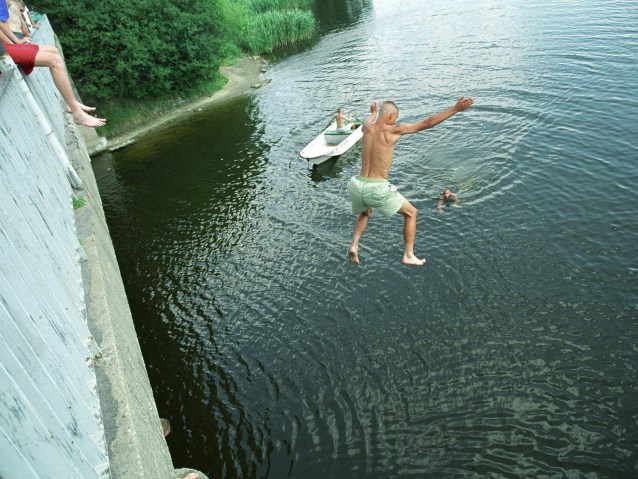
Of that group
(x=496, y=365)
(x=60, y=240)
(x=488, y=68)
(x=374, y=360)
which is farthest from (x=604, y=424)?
(x=488, y=68)

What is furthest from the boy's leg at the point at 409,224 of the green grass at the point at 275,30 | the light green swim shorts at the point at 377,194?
the green grass at the point at 275,30

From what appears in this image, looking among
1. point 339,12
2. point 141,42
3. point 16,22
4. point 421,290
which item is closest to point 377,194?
point 421,290

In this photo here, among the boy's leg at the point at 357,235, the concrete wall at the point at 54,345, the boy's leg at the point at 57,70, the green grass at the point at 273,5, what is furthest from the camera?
the green grass at the point at 273,5

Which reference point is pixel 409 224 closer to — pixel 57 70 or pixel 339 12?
pixel 57 70

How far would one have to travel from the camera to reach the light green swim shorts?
9.75 metres

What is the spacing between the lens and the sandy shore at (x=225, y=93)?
29.8 metres

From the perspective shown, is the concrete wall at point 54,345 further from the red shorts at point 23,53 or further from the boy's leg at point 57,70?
the boy's leg at point 57,70

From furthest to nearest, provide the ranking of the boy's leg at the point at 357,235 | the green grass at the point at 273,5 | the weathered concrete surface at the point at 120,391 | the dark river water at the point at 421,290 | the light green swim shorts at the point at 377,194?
the green grass at the point at 273,5, the boy's leg at the point at 357,235, the light green swim shorts at the point at 377,194, the dark river water at the point at 421,290, the weathered concrete surface at the point at 120,391

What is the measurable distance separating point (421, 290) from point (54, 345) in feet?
30.6

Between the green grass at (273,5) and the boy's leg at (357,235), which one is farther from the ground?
the green grass at (273,5)

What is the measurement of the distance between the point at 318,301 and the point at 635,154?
1187 centimetres

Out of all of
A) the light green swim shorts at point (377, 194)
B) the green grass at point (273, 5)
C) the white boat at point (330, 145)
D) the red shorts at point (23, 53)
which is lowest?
the white boat at point (330, 145)

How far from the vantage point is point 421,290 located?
12.6 m

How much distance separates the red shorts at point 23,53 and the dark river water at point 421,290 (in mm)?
7525
